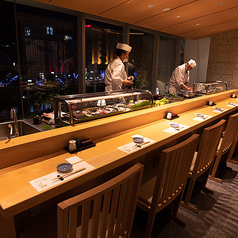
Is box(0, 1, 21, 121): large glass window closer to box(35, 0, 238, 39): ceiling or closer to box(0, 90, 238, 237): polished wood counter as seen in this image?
box(35, 0, 238, 39): ceiling

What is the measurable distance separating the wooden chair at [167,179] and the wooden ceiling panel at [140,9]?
286 centimetres

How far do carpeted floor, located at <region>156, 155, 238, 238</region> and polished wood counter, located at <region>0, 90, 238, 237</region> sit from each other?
83cm

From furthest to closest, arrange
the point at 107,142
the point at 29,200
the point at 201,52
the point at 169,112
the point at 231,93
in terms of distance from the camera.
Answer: the point at 201,52
the point at 231,93
the point at 169,112
the point at 107,142
the point at 29,200

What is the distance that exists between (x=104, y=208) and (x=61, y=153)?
0.76 metres

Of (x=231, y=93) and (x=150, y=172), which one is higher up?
(x=231, y=93)

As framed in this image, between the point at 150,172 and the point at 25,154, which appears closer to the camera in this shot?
the point at 25,154

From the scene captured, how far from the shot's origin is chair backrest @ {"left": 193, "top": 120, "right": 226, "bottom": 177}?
72.9 inches

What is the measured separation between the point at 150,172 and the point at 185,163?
1.72 feet

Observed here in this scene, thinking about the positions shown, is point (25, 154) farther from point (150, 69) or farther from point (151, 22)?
point (150, 69)

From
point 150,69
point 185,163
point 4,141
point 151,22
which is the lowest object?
point 185,163

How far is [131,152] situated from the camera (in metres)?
1.71

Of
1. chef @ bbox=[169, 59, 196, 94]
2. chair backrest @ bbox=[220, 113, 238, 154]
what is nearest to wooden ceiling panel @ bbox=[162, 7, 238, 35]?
chef @ bbox=[169, 59, 196, 94]

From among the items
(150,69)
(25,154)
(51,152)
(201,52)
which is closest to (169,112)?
(51,152)

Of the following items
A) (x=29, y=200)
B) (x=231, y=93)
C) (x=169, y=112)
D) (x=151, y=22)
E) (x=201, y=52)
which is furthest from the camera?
(x=201, y=52)
